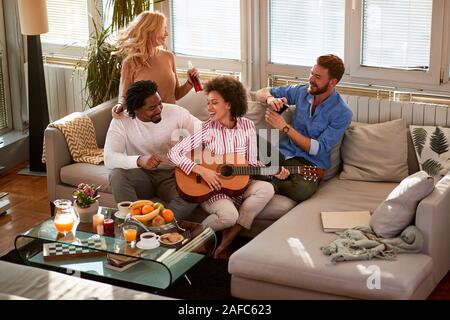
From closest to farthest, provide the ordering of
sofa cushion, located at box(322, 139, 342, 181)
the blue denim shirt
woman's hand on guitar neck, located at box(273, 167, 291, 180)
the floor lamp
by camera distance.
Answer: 1. woman's hand on guitar neck, located at box(273, 167, 291, 180)
2. the blue denim shirt
3. sofa cushion, located at box(322, 139, 342, 181)
4. the floor lamp

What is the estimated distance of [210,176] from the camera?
186 inches

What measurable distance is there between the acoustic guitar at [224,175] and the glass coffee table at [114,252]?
1.10 ft

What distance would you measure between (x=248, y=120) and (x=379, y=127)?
76 centimetres

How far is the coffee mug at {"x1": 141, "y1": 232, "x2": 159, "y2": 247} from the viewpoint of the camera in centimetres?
421

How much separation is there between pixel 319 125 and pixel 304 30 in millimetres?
991

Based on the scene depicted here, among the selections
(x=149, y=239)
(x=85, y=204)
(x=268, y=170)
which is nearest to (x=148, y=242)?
(x=149, y=239)

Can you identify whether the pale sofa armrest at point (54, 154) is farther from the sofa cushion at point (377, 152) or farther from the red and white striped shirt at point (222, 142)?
the sofa cushion at point (377, 152)

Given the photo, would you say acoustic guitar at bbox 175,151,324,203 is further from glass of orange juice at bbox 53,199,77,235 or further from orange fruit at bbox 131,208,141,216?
glass of orange juice at bbox 53,199,77,235

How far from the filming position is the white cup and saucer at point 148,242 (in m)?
4.20

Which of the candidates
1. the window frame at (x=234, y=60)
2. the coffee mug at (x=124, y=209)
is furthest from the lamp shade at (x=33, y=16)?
the coffee mug at (x=124, y=209)

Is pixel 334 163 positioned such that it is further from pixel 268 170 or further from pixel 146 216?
pixel 146 216

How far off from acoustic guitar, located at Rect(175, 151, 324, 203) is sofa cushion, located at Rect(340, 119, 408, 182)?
1.02ft

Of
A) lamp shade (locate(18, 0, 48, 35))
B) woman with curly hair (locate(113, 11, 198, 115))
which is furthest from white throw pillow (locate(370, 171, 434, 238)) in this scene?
lamp shade (locate(18, 0, 48, 35))

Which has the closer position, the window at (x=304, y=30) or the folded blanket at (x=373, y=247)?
the folded blanket at (x=373, y=247)
